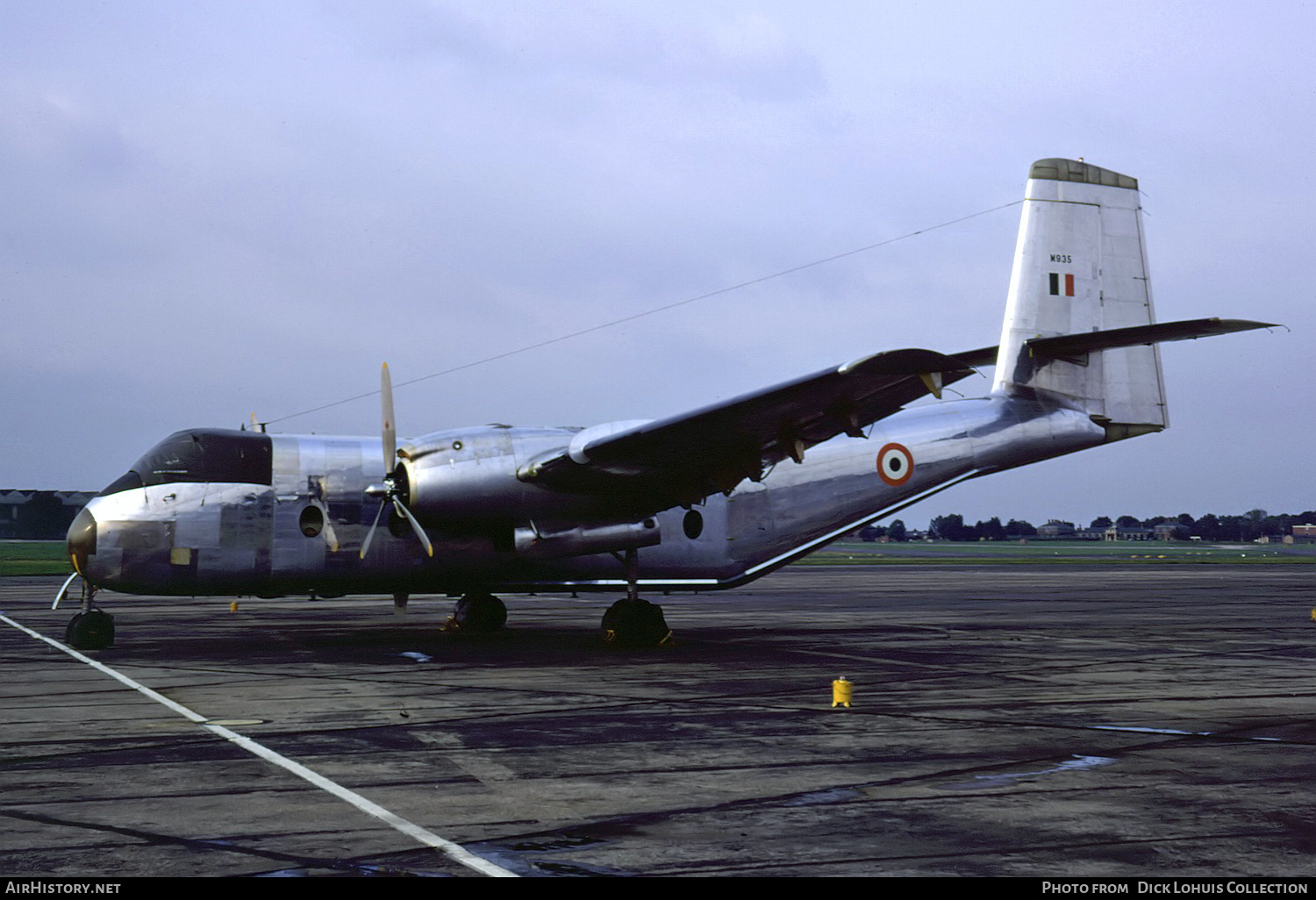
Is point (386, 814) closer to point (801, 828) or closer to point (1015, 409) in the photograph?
point (801, 828)

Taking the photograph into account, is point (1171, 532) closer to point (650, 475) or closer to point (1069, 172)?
point (1069, 172)

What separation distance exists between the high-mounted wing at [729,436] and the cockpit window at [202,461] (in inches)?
184

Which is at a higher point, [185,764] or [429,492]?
[429,492]

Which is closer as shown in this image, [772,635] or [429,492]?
[429,492]

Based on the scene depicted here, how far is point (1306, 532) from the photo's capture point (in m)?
174

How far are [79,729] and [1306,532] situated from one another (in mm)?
197064

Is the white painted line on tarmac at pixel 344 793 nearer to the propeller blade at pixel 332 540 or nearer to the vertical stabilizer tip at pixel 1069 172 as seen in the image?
the propeller blade at pixel 332 540

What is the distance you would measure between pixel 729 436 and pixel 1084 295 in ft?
33.1

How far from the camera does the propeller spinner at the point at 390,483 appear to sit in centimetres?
1739

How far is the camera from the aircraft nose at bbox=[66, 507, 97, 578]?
1711cm

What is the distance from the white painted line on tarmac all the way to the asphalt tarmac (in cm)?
4

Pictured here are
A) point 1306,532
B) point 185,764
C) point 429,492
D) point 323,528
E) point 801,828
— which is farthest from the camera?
point 1306,532

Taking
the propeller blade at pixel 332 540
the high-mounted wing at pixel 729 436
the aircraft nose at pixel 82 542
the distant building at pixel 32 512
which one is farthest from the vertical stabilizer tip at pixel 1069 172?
the distant building at pixel 32 512
